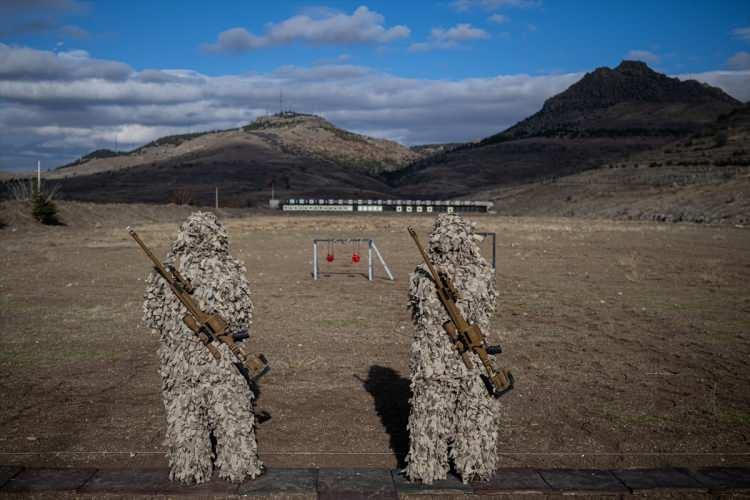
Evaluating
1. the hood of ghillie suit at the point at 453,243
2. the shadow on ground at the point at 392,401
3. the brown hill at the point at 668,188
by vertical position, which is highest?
the brown hill at the point at 668,188

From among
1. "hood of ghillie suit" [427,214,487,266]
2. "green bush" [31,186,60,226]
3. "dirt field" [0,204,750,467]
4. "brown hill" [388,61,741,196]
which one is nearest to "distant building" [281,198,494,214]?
"green bush" [31,186,60,226]

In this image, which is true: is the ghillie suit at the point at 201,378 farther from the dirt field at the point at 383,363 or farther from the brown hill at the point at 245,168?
the brown hill at the point at 245,168

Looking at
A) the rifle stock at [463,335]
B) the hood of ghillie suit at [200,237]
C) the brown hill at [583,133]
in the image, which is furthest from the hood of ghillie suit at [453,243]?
the brown hill at [583,133]

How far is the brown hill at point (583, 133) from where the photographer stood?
98.9 metres

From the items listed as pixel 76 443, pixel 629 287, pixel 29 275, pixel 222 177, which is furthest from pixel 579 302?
pixel 222 177

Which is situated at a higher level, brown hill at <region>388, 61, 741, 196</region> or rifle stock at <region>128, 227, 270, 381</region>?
brown hill at <region>388, 61, 741, 196</region>

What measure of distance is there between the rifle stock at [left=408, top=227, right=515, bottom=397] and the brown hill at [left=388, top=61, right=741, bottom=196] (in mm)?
82403

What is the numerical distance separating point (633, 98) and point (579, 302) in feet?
506

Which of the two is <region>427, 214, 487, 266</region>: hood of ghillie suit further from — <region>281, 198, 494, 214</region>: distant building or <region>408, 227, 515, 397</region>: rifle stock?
<region>281, 198, 494, 214</region>: distant building

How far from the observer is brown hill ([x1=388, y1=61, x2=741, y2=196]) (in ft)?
324

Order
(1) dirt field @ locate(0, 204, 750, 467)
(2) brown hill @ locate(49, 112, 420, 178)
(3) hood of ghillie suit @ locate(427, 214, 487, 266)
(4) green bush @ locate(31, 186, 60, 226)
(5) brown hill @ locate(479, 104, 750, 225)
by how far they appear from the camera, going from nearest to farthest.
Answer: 1. (3) hood of ghillie suit @ locate(427, 214, 487, 266)
2. (1) dirt field @ locate(0, 204, 750, 467)
3. (4) green bush @ locate(31, 186, 60, 226)
4. (5) brown hill @ locate(479, 104, 750, 225)
5. (2) brown hill @ locate(49, 112, 420, 178)

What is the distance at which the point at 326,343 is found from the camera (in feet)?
37.0

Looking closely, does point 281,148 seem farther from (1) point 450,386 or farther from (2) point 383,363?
(1) point 450,386

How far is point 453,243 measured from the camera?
18.3ft
